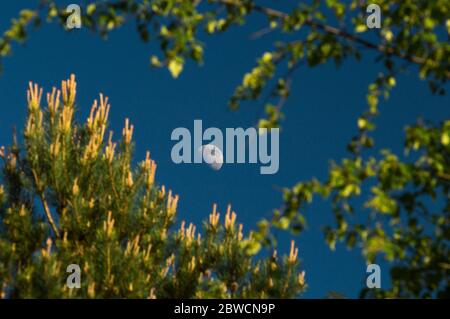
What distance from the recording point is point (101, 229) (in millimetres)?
13875

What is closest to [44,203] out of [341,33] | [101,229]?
[101,229]

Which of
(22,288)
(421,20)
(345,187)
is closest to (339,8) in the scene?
(421,20)

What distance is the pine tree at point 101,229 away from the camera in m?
13.7

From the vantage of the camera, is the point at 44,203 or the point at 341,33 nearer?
the point at 341,33

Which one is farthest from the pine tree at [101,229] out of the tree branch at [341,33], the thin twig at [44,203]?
the tree branch at [341,33]

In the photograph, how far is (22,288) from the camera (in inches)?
532

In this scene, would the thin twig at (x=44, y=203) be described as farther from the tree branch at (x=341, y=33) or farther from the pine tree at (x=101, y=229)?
the tree branch at (x=341, y=33)

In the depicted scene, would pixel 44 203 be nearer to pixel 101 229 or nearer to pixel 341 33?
pixel 101 229

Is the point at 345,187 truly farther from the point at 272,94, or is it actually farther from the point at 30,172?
the point at 30,172

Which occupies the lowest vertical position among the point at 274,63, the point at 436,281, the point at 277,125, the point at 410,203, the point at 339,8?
the point at 436,281

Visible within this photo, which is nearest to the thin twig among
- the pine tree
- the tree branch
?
the pine tree

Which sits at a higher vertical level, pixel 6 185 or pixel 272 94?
pixel 6 185
